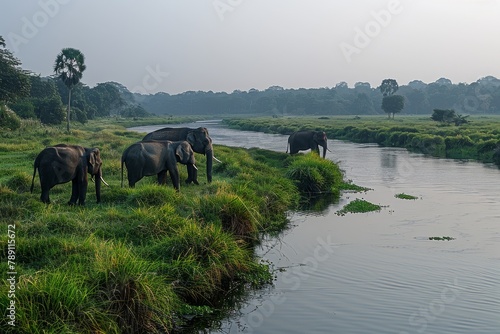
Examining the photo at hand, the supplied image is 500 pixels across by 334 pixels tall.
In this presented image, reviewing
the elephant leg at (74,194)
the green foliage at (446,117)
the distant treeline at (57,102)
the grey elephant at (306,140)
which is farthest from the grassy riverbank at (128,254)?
the green foliage at (446,117)

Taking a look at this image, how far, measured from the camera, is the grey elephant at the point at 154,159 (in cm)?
1641

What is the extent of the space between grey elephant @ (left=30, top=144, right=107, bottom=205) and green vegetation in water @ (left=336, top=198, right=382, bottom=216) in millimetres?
8443

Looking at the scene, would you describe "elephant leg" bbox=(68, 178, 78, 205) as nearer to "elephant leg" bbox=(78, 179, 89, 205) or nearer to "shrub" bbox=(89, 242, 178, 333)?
"elephant leg" bbox=(78, 179, 89, 205)

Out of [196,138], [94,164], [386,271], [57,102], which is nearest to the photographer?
[386,271]

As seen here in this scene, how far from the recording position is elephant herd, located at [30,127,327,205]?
13922 millimetres

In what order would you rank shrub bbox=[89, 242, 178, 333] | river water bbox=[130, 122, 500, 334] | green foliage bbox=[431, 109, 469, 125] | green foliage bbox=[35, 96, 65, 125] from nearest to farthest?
shrub bbox=[89, 242, 178, 333], river water bbox=[130, 122, 500, 334], green foliage bbox=[35, 96, 65, 125], green foliage bbox=[431, 109, 469, 125]

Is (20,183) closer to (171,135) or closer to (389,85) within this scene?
(171,135)

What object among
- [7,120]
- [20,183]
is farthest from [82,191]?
[7,120]

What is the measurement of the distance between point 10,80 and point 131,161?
27517 mm

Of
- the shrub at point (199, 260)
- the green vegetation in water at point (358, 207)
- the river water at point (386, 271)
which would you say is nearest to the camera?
the river water at point (386, 271)

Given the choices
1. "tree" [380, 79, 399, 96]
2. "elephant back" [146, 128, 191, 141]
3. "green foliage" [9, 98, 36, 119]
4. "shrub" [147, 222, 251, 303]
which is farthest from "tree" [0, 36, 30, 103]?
"tree" [380, 79, 399, 96]

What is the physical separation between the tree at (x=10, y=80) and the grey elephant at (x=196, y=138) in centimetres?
2282

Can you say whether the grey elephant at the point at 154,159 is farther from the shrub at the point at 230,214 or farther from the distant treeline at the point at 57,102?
the distant treeline at the point at 57,102

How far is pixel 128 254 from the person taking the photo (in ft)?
29.5
